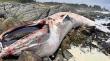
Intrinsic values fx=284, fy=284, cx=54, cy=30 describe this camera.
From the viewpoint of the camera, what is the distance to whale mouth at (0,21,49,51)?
779 cm

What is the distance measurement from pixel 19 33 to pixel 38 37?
2.37 ft

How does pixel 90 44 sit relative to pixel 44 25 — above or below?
below

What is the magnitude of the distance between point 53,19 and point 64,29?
18.8 inches

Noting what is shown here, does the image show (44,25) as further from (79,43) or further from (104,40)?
(104,40)

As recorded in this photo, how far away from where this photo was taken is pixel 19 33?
27.0ft

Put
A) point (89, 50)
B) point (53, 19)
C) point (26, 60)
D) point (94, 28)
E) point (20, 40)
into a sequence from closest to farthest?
point (26, 60), point (20, 40), point (53, 19), point (89, 50), point (94, 28)

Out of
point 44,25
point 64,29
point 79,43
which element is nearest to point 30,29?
point 44,25

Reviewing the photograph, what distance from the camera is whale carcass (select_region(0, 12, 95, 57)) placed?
296 inches

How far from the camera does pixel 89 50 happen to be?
386 inches

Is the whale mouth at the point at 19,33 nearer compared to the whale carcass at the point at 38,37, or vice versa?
the whale carcass at the point at 38,37

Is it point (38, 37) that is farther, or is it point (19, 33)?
point (19, 33)

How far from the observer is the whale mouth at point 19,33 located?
7785 mm

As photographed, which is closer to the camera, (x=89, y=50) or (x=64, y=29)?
(x=64, y=29)

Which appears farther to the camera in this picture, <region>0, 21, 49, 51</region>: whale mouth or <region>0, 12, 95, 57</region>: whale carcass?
<region>0, 21, 49, 51</region>: whale mouth
